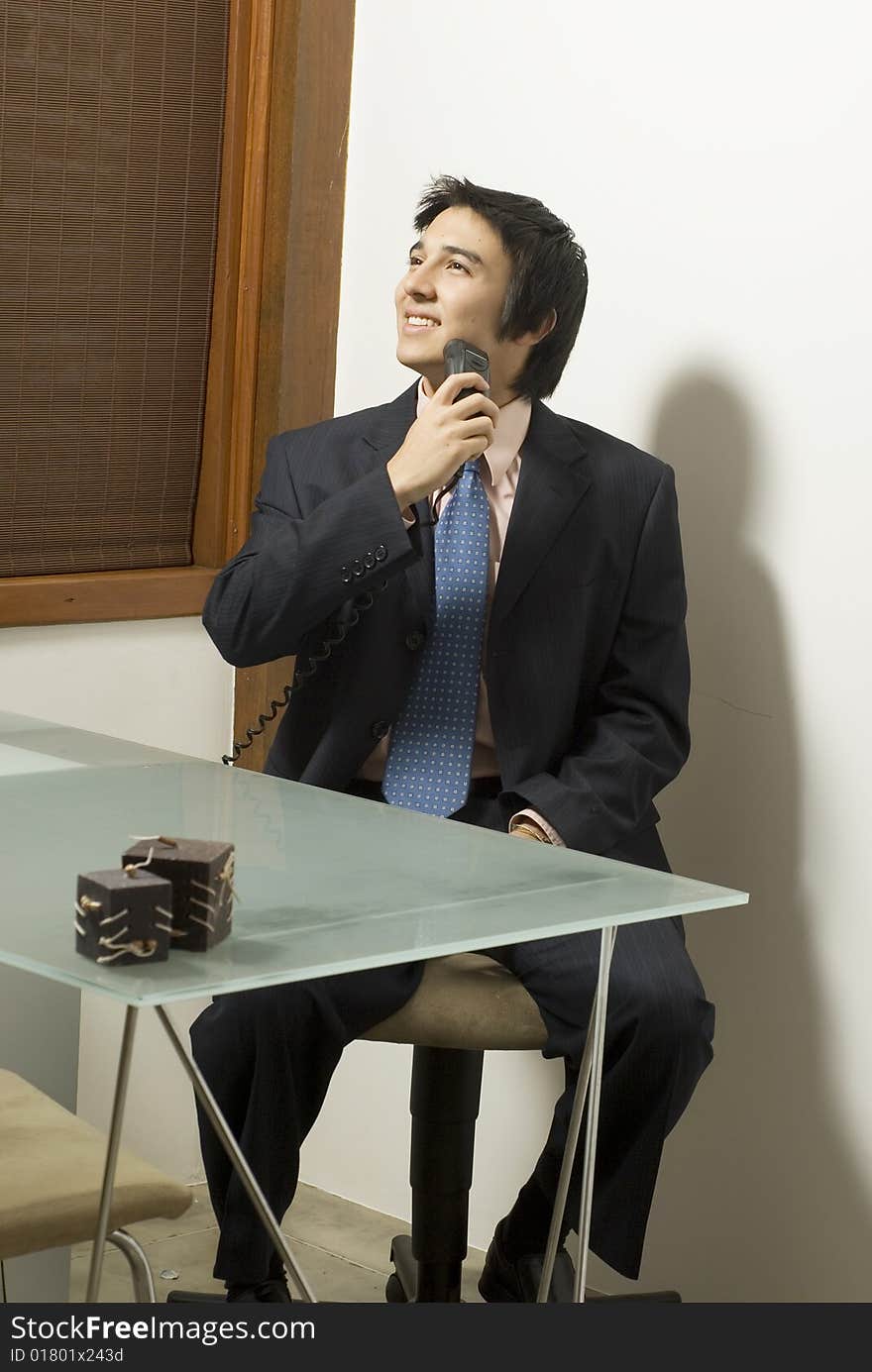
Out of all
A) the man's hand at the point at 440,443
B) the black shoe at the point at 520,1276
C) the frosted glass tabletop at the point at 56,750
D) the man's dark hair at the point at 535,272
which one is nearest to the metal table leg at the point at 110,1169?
the frosted glass tabletop at the point at 56,750

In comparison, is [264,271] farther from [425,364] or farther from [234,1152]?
[234,1152]

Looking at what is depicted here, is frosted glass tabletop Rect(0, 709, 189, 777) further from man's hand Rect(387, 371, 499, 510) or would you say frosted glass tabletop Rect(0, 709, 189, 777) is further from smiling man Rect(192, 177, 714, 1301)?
man's hand Rect(387, 371, 499, 510)

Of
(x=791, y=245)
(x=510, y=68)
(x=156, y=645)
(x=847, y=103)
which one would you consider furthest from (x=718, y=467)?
(x=156, y=645)

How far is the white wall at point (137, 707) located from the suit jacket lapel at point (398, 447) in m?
0.74

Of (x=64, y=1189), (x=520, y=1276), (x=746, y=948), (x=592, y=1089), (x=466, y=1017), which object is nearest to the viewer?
(x=64, y=1189)

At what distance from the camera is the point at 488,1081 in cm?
336

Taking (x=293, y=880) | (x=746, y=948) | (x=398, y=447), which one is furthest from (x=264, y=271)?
(x=293, y=880)

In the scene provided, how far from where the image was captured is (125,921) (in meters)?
1.58

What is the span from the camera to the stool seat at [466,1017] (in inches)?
98.1

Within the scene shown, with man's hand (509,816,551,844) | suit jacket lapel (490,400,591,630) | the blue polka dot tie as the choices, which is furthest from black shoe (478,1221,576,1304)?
suit jacket lapel (490,400,591,630)

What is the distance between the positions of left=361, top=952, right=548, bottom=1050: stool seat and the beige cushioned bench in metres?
0.51

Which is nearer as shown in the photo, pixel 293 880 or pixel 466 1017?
pixel 293 880

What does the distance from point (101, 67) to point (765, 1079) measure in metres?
1.96

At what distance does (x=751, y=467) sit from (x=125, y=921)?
1618 millimetres
